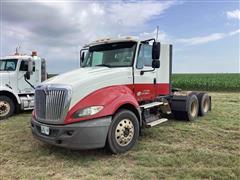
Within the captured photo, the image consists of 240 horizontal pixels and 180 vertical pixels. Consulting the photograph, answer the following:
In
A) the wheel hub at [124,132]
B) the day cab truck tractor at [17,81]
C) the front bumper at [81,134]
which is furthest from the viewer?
the day cab truck tractor at [17,81]

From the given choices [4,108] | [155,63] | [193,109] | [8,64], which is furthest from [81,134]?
[8,64]

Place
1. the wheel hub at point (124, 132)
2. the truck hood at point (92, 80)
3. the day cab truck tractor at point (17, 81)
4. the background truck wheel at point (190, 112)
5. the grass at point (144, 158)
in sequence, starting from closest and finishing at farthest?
the grass at point (144, 158) < the truck hood at point (92, 80) < the wheel hub at point (124, 132) < the background truck wheel at point (190, 112) < the day cab truck tractor at point (17, 81)

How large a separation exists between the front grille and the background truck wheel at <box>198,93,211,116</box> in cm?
577

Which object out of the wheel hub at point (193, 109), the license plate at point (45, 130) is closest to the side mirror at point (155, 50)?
the license plate at point (45, 130)

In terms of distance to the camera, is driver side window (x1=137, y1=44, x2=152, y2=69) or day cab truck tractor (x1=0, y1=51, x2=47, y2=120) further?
day cab truck tractor (x1=0, y1=51, x2=47, y2=120)

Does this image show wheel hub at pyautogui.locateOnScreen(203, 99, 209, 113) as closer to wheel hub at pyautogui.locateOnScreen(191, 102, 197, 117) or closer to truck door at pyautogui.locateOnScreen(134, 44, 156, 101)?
wheel hub at pyautogui.locateOnScreen(191, 102, 197, 117)

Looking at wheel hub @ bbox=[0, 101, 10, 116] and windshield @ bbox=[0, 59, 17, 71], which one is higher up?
windshield @ bbox=[0, 59, 17, 71]

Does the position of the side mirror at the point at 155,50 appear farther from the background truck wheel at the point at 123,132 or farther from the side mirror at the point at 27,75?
the side mirror at the point at 27,75

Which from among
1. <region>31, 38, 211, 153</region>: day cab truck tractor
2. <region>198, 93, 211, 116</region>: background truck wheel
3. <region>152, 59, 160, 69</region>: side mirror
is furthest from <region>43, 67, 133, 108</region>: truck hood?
<region>198, 93, 211, 116</region>: background truck wheel

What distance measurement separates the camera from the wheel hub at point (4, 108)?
878cm

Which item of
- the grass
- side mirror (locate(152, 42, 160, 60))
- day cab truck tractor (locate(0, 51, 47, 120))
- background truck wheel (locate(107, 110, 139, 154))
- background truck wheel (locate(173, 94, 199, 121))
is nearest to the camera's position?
the grass

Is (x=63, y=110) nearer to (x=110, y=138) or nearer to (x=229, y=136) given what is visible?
(x=110, y=138)

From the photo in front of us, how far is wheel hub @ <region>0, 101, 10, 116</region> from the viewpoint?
8.78m

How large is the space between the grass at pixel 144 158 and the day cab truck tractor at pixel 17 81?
2670 mm
